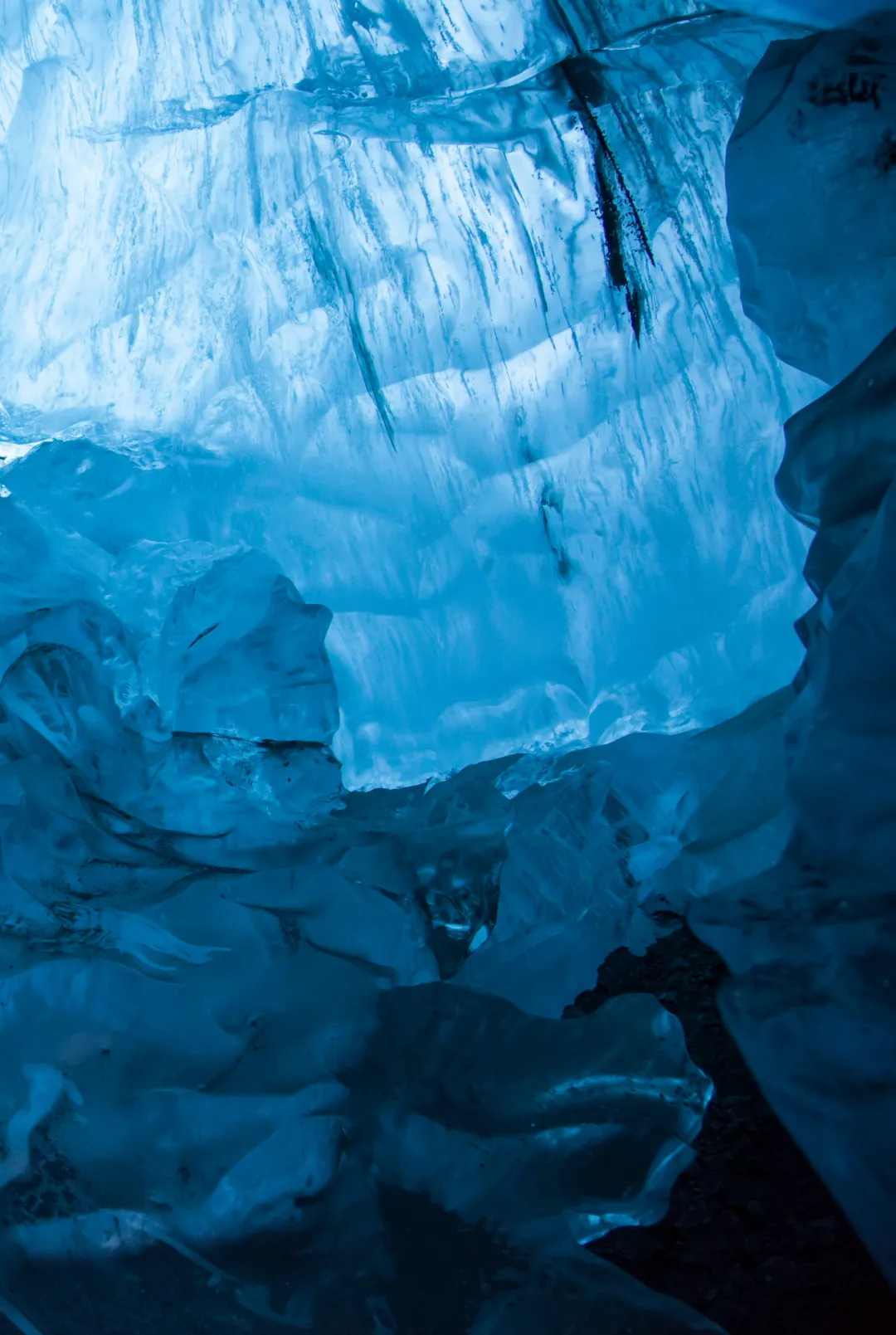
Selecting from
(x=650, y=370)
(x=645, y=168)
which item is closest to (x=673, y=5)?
(x=645, y=168)

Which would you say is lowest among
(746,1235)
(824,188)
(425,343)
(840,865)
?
(746,1235)

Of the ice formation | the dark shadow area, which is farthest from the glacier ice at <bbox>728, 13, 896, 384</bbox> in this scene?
the dark shadow area

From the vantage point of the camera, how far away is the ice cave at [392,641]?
1.03 metres

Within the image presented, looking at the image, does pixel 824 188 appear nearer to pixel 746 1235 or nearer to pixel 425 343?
pixel 425 343

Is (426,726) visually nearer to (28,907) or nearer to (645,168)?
(28,907)

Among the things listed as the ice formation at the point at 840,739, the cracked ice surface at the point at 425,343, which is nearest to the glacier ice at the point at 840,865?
the ice formation at the point at 840,739

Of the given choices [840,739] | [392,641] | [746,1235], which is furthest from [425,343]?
[746,1235]

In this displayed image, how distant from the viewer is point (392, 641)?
3.93 feet

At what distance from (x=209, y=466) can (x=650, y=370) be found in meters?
0.49

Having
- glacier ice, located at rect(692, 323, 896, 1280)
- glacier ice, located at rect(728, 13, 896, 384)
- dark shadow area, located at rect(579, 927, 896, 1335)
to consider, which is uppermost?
glacier ice, located at rect(728, 13, 896, 384)

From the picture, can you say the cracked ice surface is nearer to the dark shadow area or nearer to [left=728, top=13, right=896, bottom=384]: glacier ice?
[left=728, top=13, right=896, bottom=384]: glacier ice

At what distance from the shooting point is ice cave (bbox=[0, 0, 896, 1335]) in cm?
103

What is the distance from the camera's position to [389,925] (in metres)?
1.13

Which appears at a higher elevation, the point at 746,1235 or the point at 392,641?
the point at 392,641
